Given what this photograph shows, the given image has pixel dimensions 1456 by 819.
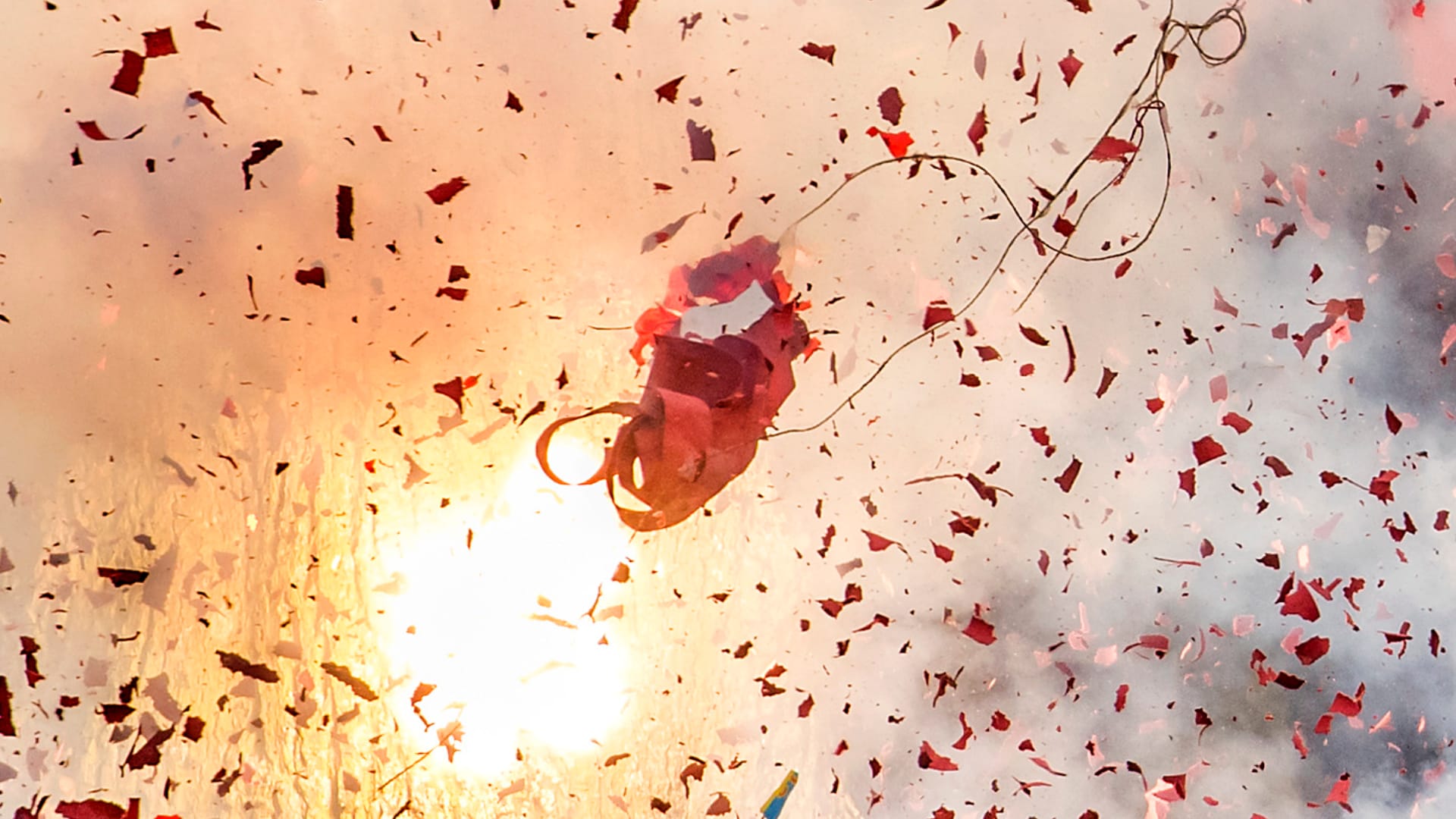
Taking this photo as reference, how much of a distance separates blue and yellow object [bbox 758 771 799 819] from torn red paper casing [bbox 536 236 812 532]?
0.82 ft

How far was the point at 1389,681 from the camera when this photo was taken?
83 cm

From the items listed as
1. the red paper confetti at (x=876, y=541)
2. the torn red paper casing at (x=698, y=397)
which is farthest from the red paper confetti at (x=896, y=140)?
the red paper confetti at (x=876, y=541)

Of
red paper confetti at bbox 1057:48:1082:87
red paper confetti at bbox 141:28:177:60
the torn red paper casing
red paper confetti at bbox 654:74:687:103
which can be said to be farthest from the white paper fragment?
red paper confetti at bbox 141:28:177:60

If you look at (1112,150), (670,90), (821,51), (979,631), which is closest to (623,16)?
(670,90)

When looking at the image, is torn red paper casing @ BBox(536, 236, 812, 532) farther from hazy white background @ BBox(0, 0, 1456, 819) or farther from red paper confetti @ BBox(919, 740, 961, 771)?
red paper confetti @ BBox(919, 740, 961, 771)

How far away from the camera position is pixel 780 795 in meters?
0.78

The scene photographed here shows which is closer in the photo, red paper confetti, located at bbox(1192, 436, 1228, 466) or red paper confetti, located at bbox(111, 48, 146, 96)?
red paper confetti, located at bbox(111, 48, 146, 96)

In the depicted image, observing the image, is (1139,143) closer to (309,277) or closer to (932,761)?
(932,761)

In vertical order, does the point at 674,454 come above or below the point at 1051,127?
below

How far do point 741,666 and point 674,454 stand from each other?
20 cm

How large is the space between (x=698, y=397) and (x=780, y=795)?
0.36 meters

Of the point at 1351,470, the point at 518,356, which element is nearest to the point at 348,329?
the point at 518,356

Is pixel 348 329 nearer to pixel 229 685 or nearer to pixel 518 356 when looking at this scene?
pixel 518 356

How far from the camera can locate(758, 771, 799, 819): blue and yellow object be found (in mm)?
778
